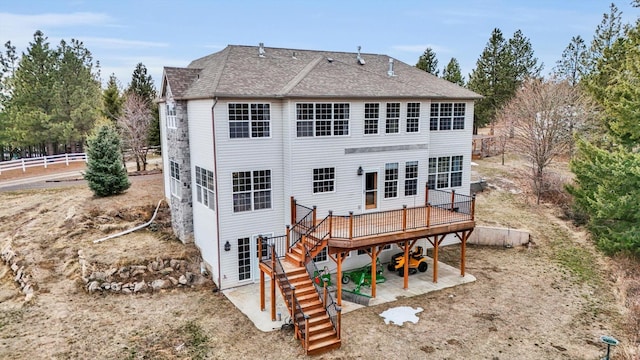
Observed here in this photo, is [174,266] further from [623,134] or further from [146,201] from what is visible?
[623,134]

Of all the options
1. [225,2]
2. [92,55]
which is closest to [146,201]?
[225,2]

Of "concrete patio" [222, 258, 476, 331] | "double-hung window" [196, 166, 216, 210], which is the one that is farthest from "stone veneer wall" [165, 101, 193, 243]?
"concrete patio" [222, 258, 476, 331]

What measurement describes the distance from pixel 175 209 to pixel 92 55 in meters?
40.2

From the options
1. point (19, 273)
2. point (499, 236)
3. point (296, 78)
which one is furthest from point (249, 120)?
point (499, 236)

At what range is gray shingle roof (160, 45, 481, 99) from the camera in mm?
15789

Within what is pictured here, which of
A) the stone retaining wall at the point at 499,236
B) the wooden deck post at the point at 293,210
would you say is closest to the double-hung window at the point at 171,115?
the wooden deck post at the point at 293,210

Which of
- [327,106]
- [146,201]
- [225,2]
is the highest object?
[225,2]

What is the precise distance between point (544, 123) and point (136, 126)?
2926cm

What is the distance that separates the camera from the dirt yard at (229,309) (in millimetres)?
12078

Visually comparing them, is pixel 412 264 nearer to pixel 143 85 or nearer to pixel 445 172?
pixel 445 172

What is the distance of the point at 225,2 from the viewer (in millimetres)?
26641

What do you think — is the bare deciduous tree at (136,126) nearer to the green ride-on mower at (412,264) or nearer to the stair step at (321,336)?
the green ride-on mower at (412,264)

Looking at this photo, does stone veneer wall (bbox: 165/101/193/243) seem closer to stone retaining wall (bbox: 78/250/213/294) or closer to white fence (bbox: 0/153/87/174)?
stone retaining wall (bbox: 78/250/213/294)

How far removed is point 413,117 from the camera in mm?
18094
